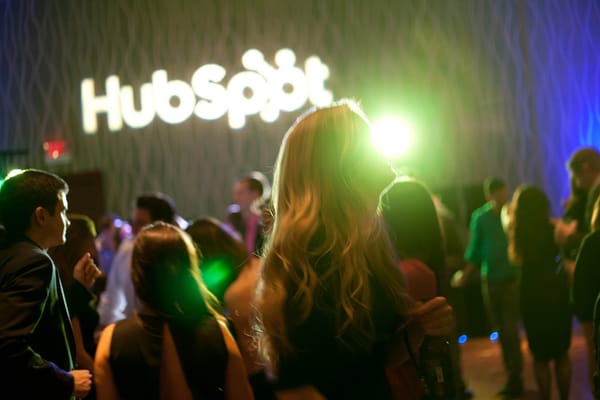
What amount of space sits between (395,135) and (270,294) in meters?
8.19

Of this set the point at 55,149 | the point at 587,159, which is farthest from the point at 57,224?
the point at 55,149

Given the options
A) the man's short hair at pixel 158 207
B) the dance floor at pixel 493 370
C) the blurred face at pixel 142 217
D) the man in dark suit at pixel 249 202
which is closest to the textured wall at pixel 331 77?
the dance floor at pixel 493 370

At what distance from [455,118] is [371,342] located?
888 centimetres

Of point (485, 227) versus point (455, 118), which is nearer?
point (485, 227)

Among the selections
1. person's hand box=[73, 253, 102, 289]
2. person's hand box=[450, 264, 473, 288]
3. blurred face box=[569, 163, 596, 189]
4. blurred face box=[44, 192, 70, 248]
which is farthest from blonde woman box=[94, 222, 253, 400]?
person's hand box=[450, 264, 473, 288]

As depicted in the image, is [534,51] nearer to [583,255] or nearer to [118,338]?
[583,255]

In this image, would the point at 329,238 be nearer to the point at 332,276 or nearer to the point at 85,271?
the point at 332,276

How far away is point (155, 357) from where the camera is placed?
2477mm

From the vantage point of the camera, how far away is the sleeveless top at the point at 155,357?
8.06ft

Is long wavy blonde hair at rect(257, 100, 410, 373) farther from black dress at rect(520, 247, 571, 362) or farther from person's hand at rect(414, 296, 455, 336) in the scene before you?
black dress at rect(520, 247, 571, 362)

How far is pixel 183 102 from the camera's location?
35.0 ft

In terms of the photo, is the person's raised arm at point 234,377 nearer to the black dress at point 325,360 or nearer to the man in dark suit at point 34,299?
the man in dark suit at point 34,299

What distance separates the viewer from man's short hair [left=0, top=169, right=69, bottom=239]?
98.2 inches

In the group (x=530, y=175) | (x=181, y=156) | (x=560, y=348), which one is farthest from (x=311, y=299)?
(x=181, y=156)
